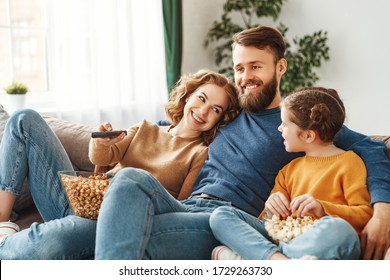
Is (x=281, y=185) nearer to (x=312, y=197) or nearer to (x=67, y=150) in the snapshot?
(x=312, y=197)

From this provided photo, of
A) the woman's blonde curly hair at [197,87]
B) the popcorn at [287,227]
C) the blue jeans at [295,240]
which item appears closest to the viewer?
the blue jeans at [295,240]

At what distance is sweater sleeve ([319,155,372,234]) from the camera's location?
1.68 meters

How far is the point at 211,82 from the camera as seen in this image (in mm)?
2264

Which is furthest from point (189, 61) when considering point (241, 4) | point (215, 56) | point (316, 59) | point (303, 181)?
point (303, 181)

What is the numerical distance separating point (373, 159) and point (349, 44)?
8.70 ft

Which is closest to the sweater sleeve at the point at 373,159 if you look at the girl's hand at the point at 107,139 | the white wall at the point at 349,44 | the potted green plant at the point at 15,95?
the girl's hand at the point at 107,139

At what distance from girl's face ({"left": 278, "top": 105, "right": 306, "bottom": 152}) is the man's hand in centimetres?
36

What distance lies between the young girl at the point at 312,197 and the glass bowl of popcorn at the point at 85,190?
378 mm

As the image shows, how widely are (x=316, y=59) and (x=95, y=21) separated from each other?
5.56 feet

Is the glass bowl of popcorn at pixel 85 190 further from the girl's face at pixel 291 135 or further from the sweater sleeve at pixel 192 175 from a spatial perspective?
the girl's face at pixel 291 135

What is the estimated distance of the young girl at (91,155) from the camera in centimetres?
176

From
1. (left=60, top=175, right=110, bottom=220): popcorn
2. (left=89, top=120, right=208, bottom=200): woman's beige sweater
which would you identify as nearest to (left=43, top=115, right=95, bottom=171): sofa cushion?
(left=89, top=120, right=208, bottom=200): woman's beige sweater

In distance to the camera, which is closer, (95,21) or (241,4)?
(95,21)

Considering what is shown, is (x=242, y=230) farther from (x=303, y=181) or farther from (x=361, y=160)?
(x=361, y=160)
